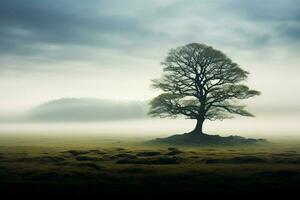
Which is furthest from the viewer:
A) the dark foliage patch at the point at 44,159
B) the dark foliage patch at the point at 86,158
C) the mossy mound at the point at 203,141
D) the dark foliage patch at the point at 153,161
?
the mossy mound at the point at 203,141

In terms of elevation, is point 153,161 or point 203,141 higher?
point 203,141

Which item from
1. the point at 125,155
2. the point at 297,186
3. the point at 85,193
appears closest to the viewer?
the point at 85,193

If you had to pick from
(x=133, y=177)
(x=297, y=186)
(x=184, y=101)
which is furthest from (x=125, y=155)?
(x=184, y=101)

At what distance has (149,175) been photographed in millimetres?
47562

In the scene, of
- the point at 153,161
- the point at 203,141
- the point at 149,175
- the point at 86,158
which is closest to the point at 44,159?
the point at 86,158

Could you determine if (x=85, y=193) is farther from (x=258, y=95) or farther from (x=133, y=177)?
(x=258, y=95)

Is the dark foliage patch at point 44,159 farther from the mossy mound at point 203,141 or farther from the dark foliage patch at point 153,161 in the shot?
the mossy mound at point 203,141

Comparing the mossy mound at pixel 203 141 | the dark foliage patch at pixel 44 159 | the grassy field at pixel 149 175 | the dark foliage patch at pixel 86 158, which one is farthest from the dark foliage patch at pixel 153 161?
the mossy mound at pixel 203 141

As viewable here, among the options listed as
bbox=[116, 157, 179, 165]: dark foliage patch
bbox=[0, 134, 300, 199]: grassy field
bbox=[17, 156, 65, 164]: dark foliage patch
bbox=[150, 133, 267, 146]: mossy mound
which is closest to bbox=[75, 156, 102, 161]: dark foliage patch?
bbox=[0, 134, 300, 199]: grassy field

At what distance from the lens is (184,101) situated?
102812 millimetres

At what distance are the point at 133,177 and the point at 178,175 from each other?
4.76 meters

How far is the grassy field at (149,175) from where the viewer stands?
125 feet

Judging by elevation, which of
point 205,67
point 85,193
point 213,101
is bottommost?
point 85,193

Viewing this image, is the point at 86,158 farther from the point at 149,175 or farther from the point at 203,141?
the point at 203,141
